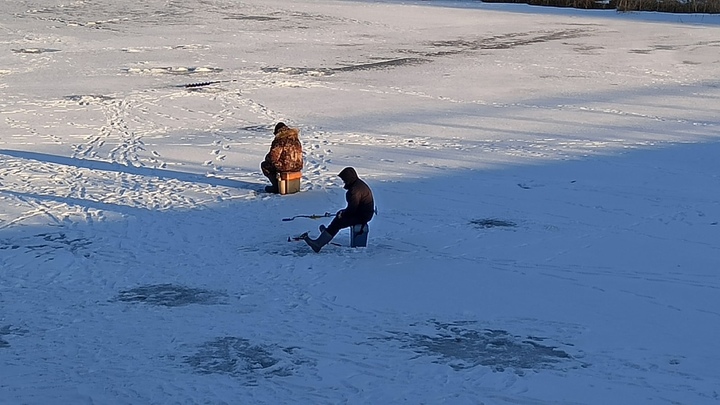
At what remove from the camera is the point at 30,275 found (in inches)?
373

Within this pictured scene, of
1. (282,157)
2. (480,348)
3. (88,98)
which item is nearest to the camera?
(480,348)

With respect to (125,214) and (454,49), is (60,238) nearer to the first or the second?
(125,214)

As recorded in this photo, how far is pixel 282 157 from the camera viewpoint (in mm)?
12719

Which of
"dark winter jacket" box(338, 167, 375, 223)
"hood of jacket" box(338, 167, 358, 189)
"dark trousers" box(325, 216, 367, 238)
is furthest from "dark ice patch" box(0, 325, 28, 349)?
"hood of jacket" box(338, 167, 358, 189)

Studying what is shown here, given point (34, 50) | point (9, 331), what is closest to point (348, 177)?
point (9, 331)

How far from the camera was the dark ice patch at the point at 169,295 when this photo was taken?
873cm

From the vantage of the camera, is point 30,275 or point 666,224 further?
point 666,224

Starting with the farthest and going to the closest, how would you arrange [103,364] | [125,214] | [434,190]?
[434,190]
[125,214]
[103,364]

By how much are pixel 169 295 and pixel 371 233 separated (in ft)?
9.48

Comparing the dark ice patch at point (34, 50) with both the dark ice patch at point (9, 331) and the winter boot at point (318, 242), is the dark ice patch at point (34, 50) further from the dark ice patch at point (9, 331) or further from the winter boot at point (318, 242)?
the dark ice patch at point (9, 331)

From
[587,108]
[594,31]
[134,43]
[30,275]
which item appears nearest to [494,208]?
[30,275]

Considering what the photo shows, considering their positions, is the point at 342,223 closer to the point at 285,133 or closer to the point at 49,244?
the point at 285,133

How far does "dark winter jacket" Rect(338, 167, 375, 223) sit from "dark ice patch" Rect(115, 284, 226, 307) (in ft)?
6.20

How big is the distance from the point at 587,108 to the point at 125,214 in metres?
9.65
